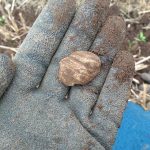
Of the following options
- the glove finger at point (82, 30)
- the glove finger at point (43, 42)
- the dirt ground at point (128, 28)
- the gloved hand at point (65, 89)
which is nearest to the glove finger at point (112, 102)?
the gloved hand at point (65, 89)

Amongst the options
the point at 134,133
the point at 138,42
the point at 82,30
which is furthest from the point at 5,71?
the point at 138,42

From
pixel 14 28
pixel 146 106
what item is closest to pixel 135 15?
pixel 146 106

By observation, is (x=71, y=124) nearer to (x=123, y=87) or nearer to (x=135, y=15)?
(x=123, y=87)

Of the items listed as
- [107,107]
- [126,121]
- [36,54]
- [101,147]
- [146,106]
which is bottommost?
[146,106]

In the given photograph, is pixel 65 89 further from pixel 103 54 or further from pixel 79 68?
pixel 103 54

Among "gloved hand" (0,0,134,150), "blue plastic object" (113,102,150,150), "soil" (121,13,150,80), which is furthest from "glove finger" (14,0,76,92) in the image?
"soil" (121,13,150,80)

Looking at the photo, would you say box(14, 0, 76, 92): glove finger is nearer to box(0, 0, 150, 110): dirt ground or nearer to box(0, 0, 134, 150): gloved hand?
box(0, 0, 134, 150): gloved hand
